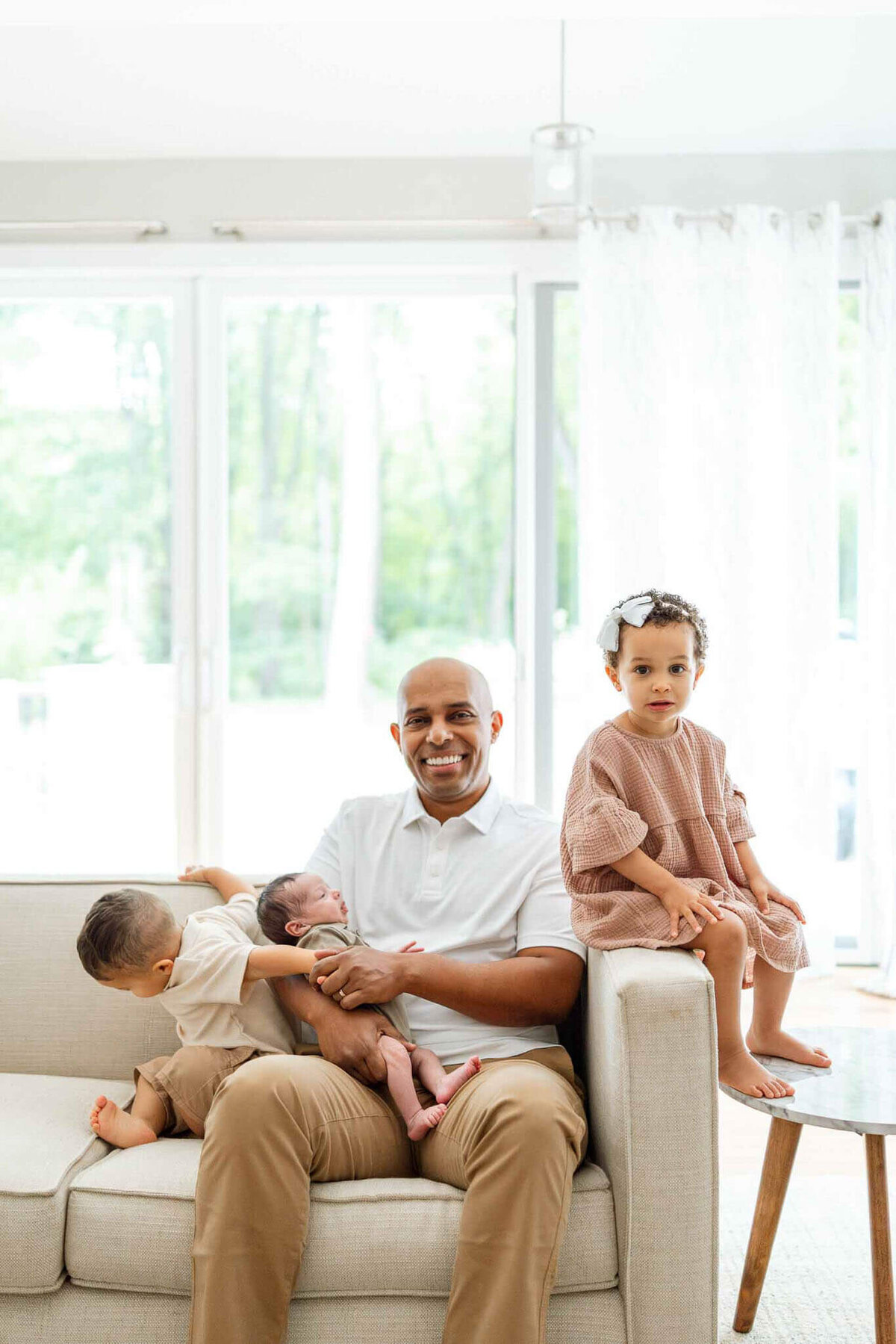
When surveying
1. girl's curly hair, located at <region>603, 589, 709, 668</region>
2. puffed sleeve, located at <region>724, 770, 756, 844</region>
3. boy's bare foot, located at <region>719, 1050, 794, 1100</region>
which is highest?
girl's curly hair, located at <region>603, 589, 709, 668</region>

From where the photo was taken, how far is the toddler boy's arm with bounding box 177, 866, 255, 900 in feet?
7.02

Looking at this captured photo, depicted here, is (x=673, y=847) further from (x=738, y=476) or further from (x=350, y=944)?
(x=738, y=476)

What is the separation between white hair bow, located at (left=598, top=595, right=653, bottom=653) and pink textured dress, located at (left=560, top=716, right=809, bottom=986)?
0.14 m

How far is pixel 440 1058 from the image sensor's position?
1886 millimetres

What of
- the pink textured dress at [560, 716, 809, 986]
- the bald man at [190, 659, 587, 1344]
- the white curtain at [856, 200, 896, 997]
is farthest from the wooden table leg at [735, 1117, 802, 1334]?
the white curtain at [856, 200, 896, 997]

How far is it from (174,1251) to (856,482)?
11.3ft

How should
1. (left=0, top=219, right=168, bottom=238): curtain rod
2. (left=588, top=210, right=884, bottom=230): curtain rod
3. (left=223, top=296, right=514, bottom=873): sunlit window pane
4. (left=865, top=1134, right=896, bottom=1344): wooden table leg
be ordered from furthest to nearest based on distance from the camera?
(left=223, top=296, right=514, bottom=873): sunlit window pane < (left=0, top=219, right=168, bottom=238): curtain rod < (left=588, top=210, right=884, bottom=230): curtain rod < (left=865, top=1134, right=896, bottom=1344): wooden table leg

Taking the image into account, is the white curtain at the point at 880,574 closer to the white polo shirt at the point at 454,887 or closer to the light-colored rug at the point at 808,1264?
the light-colored rug at the point at 808,1264

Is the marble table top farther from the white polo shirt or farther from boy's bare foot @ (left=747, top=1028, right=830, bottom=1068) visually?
the white polo shirt

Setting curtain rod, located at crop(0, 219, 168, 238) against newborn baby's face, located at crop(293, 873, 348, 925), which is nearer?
newborn baby's face, located at crop(293, 873, 348, 925)

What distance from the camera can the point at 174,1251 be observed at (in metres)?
1.59

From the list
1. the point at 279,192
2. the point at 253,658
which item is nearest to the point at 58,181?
the point at 279,192

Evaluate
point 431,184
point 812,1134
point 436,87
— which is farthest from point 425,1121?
point 431,184

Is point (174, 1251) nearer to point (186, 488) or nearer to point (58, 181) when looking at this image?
point (186, 488)
